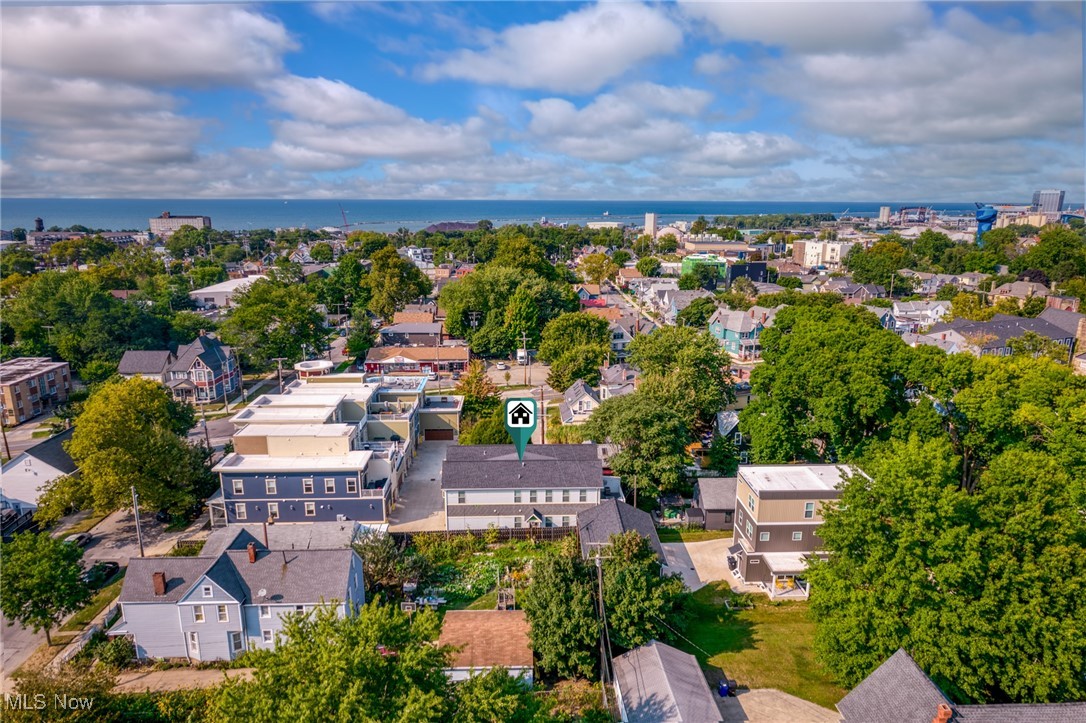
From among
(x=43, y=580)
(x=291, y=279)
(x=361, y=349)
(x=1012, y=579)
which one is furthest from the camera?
(x=291, y=279)

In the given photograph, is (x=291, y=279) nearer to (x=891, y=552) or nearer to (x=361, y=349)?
(x=361, y=349)

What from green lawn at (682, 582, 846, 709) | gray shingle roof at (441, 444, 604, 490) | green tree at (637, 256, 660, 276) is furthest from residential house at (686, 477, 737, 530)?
green tree at (637, 256, 660, 276)

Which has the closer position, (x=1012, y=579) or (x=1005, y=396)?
A: (x=1012, y=579)

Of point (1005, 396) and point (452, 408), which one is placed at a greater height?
point (1005, 396)

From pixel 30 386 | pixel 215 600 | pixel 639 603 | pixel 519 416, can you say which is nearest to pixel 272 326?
pixel 30 386

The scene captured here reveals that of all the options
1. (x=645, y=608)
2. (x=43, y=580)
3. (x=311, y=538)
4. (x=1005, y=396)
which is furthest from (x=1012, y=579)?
(x=43, y=580)

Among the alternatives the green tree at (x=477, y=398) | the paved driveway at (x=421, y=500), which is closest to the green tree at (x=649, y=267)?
the green tree at (x=477, y=398)

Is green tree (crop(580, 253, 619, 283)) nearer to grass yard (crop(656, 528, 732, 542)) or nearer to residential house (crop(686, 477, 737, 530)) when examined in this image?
residential house (crop(686, 477, 737, 530))

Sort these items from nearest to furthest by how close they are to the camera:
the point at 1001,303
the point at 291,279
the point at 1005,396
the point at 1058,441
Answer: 1. the point at 1058,441
2. the point at 1005,396
3. the point at 1001,303
4. the point at 291,279
